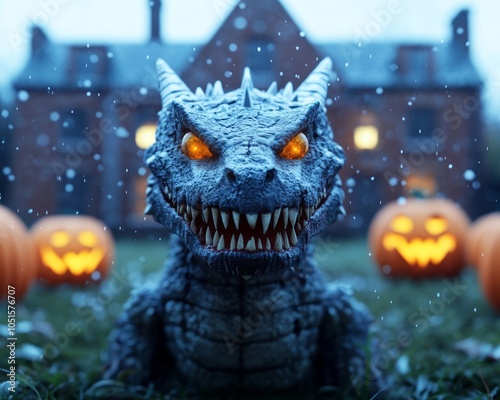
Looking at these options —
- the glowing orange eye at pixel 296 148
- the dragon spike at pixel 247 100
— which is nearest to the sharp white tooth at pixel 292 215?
the glowing orange eye at pixel 296 148

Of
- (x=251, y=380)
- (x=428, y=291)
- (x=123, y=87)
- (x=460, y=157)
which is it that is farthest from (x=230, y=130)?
(x=460, y=157)

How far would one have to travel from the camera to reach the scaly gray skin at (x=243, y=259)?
4.48 feet

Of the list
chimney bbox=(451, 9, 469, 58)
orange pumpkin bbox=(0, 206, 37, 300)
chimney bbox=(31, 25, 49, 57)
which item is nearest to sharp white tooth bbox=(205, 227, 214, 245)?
orange pumpkin bbox=(0, 206, 37, 300)

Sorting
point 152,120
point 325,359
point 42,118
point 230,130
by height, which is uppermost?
point 42,118

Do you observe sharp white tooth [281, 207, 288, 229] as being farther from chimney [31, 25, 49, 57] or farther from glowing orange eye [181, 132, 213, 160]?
chimney [31, 25, 49, 57]

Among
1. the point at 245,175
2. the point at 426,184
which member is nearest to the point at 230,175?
the point at 245,175

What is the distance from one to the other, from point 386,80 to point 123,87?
9.14 ft

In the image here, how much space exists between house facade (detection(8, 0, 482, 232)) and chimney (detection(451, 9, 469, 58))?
0.08 feet

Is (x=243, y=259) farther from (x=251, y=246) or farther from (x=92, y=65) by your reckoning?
(x=92, y=65)

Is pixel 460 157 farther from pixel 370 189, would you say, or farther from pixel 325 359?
pixel 325 359

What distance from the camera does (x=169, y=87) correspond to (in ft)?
6.26

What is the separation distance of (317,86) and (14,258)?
2.72 meters

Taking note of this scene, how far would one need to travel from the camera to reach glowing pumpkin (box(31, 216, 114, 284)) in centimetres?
450

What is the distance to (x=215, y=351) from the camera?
1824mm
